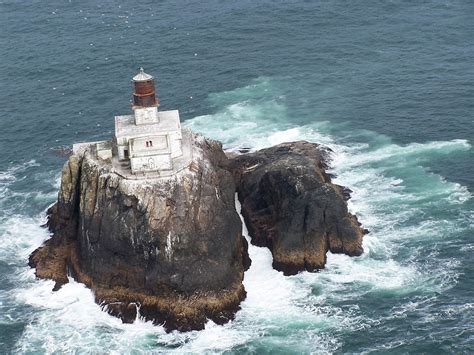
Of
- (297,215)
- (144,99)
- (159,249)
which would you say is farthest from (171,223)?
(297,215)

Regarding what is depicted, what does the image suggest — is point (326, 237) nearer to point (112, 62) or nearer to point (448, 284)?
point (448, 284)

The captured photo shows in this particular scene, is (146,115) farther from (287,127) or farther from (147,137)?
(287,127)

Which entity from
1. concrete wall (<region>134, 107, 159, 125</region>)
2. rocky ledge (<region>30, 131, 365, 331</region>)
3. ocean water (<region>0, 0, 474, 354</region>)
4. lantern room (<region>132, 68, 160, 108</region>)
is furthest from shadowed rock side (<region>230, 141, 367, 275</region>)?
lantern room (<region>132, 68, 160, 108</region>)

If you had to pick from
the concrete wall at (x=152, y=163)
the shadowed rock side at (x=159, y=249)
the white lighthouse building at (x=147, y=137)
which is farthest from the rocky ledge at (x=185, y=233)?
the white lighthouse building at (x=147, y=137)

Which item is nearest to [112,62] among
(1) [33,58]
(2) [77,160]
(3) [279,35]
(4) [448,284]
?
(1) [33,58]

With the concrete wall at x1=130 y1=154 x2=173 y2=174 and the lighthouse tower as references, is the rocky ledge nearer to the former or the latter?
the concrete wall at x1=130 y1=154 x2=173 y2=174

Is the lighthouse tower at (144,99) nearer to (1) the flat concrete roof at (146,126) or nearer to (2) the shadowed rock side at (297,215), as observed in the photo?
(1) the flat concrete roof at (146,126)
